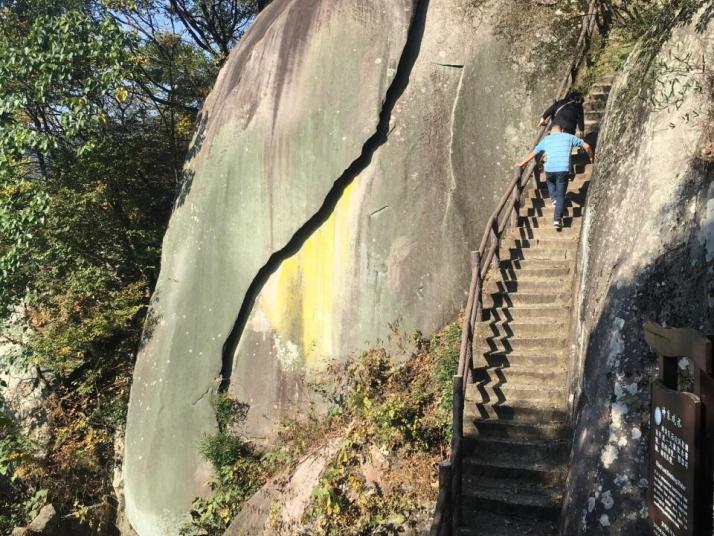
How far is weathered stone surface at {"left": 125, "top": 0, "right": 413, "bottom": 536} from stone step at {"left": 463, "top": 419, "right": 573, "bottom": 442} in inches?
184

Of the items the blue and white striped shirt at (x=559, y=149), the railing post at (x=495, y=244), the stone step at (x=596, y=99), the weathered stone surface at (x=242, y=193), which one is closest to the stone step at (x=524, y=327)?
the railing post at (x=495, y=244)

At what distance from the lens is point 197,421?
34.5ft

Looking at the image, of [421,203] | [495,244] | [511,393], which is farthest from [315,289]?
[511,393]

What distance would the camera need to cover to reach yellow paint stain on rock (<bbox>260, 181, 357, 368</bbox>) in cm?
1015

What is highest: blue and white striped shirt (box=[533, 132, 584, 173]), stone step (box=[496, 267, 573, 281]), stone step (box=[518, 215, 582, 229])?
blue and white striped shirt (box=[533, 132, 584, 173])

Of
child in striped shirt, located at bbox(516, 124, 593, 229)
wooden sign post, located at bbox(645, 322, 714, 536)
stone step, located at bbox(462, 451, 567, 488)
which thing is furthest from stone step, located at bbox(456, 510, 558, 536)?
child in striped shirt, located at bbox(516, 124, 593, 229)

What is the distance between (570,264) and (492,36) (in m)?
4.48

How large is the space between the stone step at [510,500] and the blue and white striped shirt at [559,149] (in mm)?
4212

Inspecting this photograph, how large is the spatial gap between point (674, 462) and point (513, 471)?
11.9 feet

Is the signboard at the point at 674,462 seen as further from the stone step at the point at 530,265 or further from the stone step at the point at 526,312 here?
the stone step at the point at 530,265

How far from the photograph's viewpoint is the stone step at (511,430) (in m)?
6.42

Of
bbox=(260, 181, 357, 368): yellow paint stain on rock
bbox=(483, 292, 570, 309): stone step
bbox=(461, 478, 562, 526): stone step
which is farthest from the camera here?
bbox=(260, 181, 357, 368): yellow paint stain on rock

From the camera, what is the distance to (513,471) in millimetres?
6266

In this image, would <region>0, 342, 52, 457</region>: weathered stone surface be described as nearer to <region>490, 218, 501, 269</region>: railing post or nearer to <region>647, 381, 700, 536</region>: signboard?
<region>490, 218, 501, 269</region>: railing post
